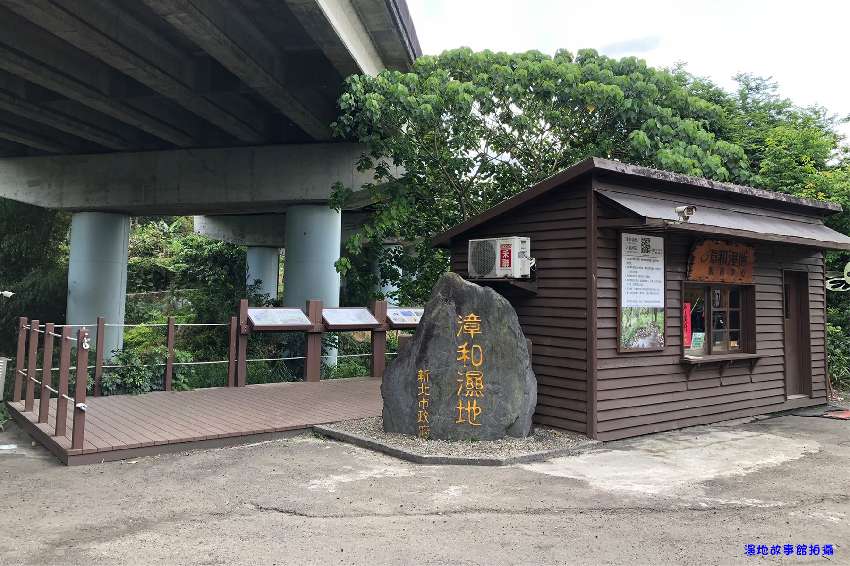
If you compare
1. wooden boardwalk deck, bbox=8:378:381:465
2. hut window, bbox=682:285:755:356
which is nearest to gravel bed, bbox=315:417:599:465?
wooden boardwalk deck, bbox=8:378:381:465

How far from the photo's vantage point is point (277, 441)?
746 centimetres

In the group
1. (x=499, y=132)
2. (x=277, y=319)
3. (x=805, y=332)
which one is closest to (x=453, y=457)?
(x=277, y=319)

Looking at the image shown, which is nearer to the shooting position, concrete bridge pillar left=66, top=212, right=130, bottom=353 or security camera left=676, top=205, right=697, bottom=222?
security camera left=676, top=205, right=697, bottom=222

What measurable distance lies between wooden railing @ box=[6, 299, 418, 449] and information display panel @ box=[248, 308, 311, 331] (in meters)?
0.08

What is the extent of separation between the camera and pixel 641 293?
304 inches

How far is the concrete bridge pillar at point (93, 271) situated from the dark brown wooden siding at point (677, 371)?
13780 mm

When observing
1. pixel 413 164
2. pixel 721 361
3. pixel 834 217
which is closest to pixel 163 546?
pixel 721 361

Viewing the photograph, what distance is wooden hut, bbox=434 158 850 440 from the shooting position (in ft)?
24.2

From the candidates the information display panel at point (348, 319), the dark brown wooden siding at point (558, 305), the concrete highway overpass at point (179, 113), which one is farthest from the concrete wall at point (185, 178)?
Result: the dark brown wooden siding at point (558, 305)

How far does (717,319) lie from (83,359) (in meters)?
8.06

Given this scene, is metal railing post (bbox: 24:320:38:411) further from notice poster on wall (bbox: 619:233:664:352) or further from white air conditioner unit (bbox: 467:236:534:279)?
notice poster on wall (bbox: 619:233:664:352)

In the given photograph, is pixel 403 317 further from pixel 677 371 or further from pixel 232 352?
pixel 677 371

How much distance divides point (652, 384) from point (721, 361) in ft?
4.51

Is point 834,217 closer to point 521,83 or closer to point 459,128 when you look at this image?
point 521,83
